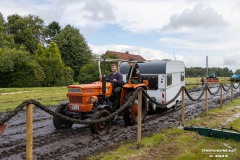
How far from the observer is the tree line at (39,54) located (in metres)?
31.1

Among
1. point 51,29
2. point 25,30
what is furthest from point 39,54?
point 51,29

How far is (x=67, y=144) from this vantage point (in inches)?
264

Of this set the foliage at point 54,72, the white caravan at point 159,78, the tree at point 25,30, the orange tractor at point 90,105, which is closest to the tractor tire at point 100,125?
the orange tractor at point 90,105

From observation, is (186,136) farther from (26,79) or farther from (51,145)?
(26,79)

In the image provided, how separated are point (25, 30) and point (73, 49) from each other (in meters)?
13.1

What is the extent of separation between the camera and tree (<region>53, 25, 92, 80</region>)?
48.4 metres

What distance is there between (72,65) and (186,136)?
4236 cm

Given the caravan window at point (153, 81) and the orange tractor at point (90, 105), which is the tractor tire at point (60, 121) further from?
the caravan window at point (153, 81)

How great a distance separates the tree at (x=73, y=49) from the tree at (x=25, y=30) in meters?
8.59

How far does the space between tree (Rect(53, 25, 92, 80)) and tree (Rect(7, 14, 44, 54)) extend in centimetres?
859

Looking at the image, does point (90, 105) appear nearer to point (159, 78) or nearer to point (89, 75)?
point (159, 78)

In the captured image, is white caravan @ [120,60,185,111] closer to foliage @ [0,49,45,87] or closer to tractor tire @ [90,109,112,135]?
tractor tire @ [90,109,112,135]

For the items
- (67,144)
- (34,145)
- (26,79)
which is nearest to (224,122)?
(67,144)

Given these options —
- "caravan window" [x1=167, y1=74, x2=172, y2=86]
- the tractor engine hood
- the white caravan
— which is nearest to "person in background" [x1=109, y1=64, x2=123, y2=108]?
the tractor engine hood
